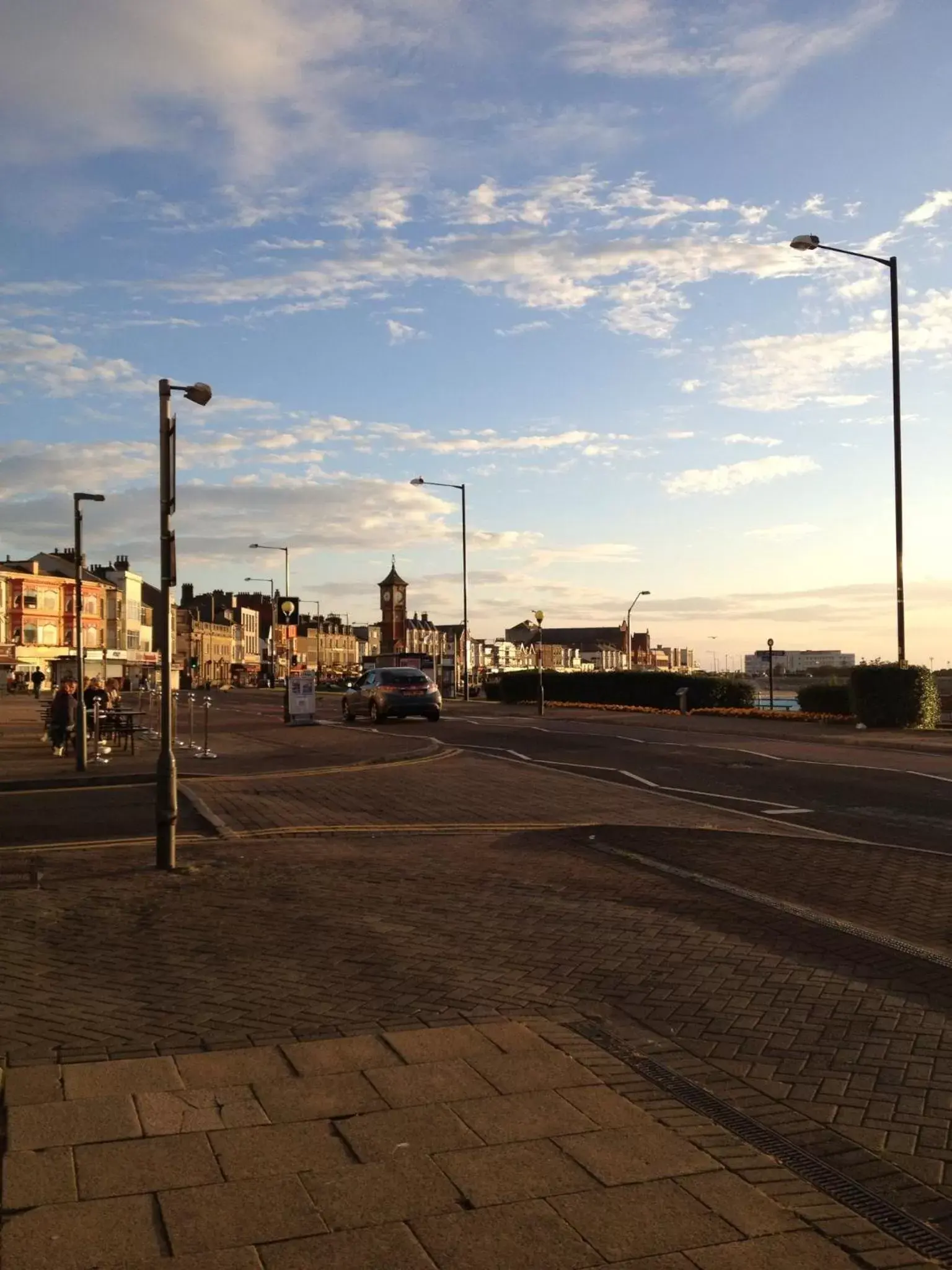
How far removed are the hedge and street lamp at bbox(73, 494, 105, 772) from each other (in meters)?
18.4

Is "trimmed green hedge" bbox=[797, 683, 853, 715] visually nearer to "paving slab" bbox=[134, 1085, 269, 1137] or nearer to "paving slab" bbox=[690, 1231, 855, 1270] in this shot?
"paving slab" bbox=[134, 1085, 269, 1137]

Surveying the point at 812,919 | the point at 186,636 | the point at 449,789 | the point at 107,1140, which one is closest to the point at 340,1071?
the point at 107,1140

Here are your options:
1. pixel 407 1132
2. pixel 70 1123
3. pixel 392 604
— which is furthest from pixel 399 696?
pixel 392 604

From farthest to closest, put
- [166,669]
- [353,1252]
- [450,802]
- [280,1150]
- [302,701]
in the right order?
[302,701], [450,802], [166,669], [280,1150], [353,1252]

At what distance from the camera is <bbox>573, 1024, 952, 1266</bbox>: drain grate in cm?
367

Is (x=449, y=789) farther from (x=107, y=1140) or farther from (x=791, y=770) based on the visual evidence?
(x=107, y=1140)

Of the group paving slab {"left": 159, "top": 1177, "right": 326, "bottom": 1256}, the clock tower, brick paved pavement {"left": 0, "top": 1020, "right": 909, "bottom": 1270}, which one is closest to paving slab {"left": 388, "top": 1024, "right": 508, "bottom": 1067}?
brick paved pavement {"left": 0, "top": 1020, "right": 909, "bottom": 1270}

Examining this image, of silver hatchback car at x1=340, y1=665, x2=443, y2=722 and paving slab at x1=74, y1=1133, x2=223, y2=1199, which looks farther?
silver hatchback car at x1=340, y1=665, x2=443, y2=722

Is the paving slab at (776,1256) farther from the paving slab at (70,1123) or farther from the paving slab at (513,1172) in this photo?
the paving slab at (70,1123)

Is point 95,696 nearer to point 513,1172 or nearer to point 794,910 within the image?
point 794,910

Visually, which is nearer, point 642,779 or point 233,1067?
point 233,1067

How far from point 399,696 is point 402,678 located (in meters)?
0.65

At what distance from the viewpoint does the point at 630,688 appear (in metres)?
46.9

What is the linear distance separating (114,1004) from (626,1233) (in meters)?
3.44
